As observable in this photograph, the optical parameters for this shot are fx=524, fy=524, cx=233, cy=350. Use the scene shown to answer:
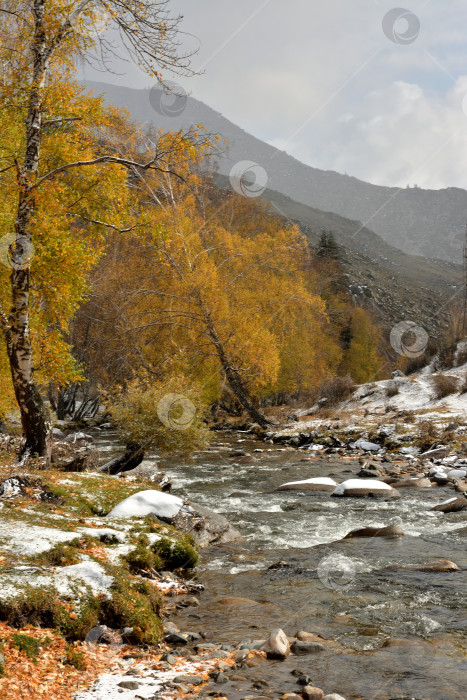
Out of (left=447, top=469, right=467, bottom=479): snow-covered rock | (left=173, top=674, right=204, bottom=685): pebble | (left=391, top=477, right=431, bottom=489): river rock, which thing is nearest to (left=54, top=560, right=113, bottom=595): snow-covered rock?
(left=173, top=674, right=204, bottom=685): pebble

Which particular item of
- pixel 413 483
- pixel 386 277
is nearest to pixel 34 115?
pixel 413 483

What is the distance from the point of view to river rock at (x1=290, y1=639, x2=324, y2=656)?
5.59 metres

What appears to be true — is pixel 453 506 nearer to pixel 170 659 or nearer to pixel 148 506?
pixel 148 506

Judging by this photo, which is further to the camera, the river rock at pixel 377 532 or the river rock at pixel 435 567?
the river rock at pixel 377 532

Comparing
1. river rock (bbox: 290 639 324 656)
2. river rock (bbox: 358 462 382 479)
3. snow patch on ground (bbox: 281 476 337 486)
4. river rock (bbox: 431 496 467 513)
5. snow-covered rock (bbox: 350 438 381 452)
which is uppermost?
river rock (bbox: 290 639 324 656)

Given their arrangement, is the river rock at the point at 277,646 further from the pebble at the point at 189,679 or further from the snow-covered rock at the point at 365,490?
the snow-covered rock at the point at 365,490

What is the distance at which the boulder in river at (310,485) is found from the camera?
15.6m

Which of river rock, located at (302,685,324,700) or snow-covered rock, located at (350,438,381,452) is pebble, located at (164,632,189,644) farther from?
snow-covered rock, located at (350,438,381,452)

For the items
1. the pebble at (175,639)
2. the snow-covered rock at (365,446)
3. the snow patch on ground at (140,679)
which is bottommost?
the snow-covered rock at (365,446)

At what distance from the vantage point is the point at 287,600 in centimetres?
740

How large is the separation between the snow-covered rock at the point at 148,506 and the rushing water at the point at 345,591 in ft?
4.06

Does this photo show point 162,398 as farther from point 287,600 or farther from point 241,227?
point 241,227

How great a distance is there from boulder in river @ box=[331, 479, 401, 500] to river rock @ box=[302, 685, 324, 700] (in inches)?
409

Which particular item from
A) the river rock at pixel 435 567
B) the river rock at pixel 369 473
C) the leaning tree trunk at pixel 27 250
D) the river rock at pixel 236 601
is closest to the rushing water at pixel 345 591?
the river rock at pixel 236 601
